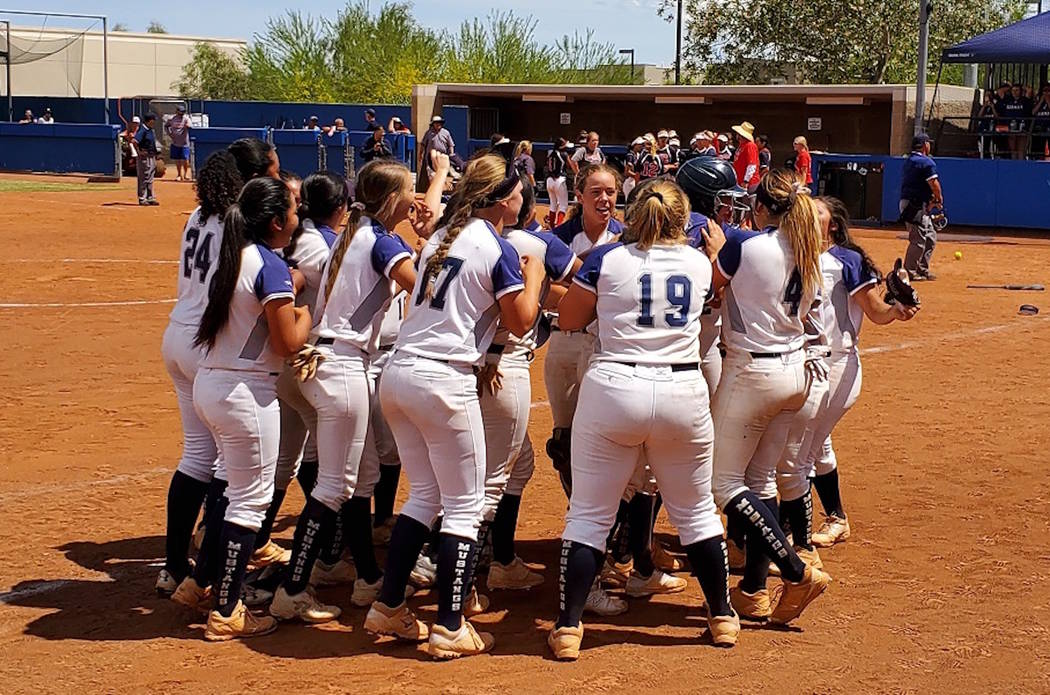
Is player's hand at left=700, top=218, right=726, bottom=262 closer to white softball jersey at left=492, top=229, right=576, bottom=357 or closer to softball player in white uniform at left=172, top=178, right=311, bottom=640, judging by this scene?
white softball jersey at left=492, top=229, right=576, bottom=357

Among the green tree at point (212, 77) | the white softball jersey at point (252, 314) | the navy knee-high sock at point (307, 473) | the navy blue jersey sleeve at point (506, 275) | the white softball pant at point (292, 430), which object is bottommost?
the navy knee-high sock at point (307, 473)

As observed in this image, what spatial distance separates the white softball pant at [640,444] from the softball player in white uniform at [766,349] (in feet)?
1.16

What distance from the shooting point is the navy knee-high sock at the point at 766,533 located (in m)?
6.07

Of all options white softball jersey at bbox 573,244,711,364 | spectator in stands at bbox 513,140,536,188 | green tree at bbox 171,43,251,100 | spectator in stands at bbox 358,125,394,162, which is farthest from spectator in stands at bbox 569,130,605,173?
green tree at bbox 171,43,251,100

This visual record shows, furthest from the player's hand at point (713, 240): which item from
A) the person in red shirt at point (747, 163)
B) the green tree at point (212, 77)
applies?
the green tree at point (212, 77)

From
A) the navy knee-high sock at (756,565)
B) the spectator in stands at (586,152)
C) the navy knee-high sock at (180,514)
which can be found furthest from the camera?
the spectator in stands at (586,152)

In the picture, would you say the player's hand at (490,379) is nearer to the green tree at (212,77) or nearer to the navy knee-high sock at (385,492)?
the navy knee-high sock at (385,492)

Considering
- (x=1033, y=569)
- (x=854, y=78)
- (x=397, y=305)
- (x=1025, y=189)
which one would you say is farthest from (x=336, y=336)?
(x=854, y=78)

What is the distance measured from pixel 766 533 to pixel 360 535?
1.93 meters

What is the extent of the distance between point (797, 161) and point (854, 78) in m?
30.3

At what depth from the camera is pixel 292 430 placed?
6.79m

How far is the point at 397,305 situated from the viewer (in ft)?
23.6

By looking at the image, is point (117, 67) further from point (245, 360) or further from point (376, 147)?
point (245, 360)

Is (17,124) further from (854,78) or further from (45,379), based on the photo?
(45,379)
